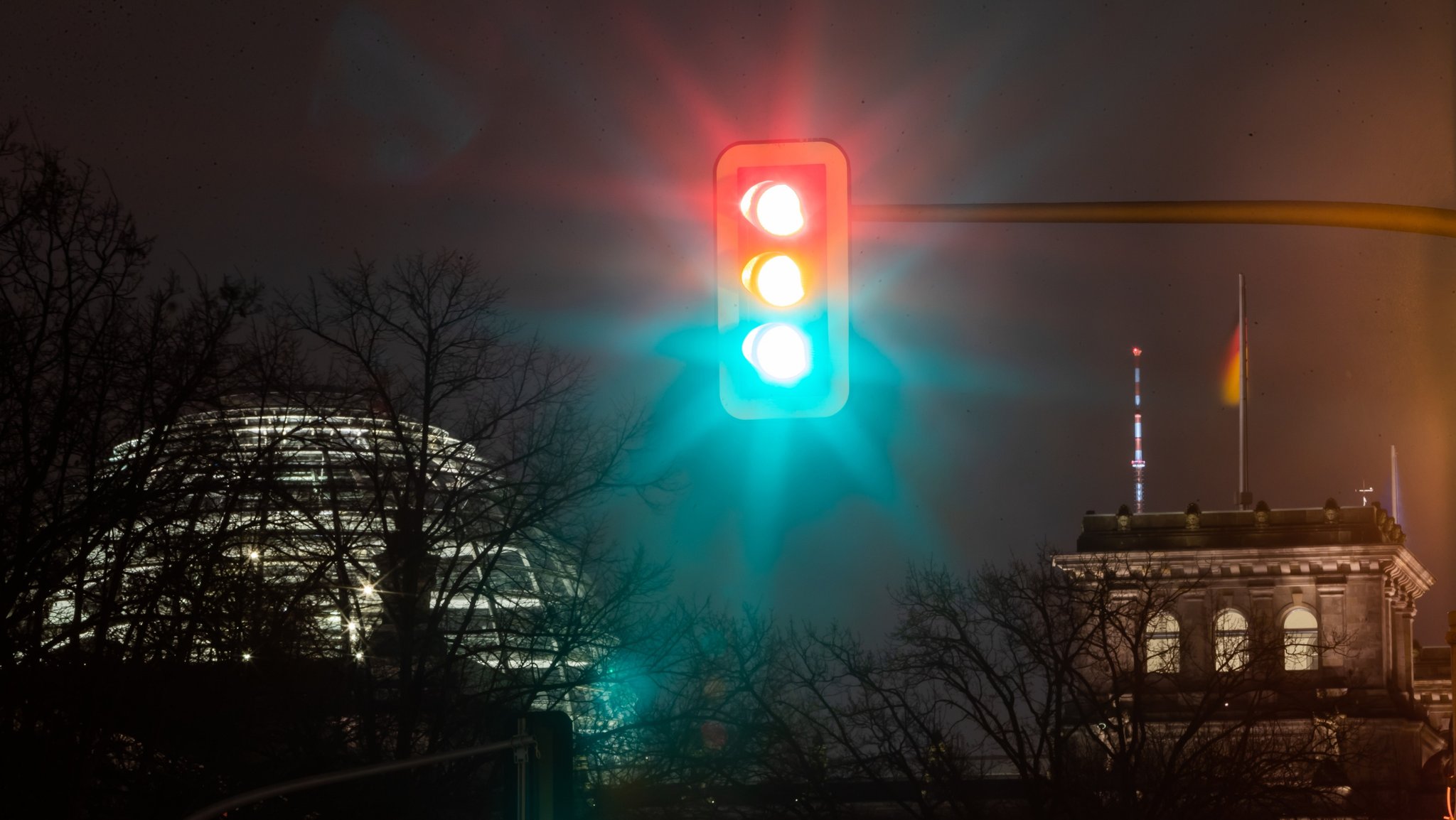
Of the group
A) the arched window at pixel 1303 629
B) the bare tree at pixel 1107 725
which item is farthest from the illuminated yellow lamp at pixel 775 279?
the arched window at pixel 1303 629

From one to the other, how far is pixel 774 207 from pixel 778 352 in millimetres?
654

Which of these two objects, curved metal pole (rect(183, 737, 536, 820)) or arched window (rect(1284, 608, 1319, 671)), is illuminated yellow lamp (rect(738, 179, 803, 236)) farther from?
arched window (rect(1284, 608, 1319, 671))

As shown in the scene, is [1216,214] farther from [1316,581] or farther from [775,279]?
[1316,581]

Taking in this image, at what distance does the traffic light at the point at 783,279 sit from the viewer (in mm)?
7848

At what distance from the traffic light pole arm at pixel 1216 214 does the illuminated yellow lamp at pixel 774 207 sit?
19.2 inches

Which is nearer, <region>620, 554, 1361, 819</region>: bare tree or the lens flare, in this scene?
the lens flare

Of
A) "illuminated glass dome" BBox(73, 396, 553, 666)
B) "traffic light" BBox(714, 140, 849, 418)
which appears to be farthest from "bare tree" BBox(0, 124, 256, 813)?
"traffic light" BBox(714, 140, 849, 418)

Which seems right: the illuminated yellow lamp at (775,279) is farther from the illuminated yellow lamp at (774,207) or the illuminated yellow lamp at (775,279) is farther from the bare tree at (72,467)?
the bare tree at (72,467)

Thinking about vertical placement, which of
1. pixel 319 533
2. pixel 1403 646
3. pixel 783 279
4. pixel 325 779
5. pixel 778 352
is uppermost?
pixel 783 279

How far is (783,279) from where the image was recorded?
7.95 metres

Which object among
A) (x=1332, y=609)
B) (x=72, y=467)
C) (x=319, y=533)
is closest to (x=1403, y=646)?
(x=1332, y=609)

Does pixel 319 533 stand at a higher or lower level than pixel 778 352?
lower

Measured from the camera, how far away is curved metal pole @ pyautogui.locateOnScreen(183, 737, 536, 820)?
945 centimetres

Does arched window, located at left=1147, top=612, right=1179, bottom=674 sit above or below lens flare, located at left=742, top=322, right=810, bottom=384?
below
